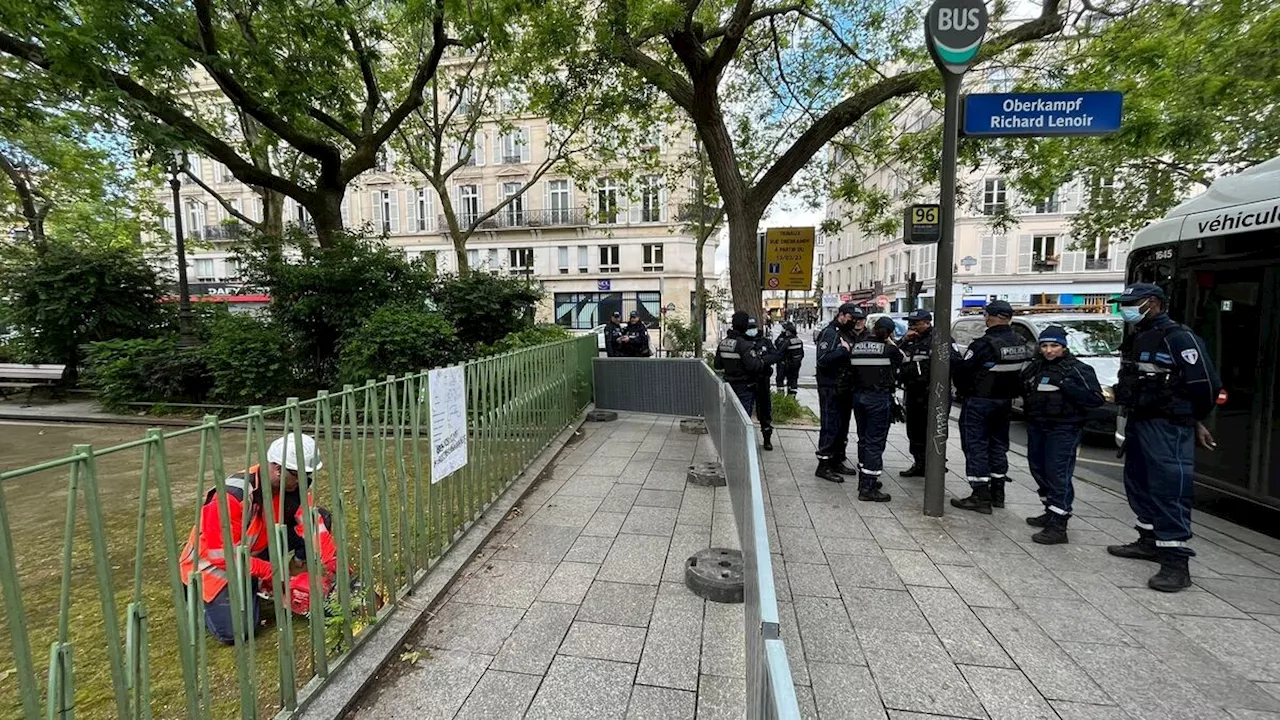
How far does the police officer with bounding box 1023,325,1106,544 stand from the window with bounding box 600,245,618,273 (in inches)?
1233

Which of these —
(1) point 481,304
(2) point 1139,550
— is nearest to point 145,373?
(1) point 481,304

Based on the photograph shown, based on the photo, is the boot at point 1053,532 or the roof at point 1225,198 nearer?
the boot at point 1053,532

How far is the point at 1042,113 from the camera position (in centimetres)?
474

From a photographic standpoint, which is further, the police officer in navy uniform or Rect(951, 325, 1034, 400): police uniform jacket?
the police officer in navy uniform

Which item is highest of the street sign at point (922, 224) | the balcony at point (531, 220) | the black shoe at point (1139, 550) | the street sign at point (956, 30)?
the balcony at point (531, 220)

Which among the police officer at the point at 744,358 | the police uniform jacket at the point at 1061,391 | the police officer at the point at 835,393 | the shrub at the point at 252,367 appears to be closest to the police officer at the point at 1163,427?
the police uniform jacket at the point at 1061,391

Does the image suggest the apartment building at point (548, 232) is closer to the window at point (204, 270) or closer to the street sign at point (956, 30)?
the window at point (204, 270)

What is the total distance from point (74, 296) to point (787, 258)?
13.3 m

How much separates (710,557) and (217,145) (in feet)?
33.8

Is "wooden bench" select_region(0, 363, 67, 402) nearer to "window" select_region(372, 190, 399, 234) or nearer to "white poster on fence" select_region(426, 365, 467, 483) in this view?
"white poster on fence" select_region(426, 365, 467, 483)

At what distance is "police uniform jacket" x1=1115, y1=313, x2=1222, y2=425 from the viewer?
3.76 meters

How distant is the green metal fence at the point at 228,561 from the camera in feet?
5.64

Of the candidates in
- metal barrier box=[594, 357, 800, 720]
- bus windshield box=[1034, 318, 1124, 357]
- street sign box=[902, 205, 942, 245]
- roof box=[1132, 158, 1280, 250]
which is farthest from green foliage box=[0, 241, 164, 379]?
bus windshield box=[1034, 318, 1124, 357]

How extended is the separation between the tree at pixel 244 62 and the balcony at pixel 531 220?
2145 cm
